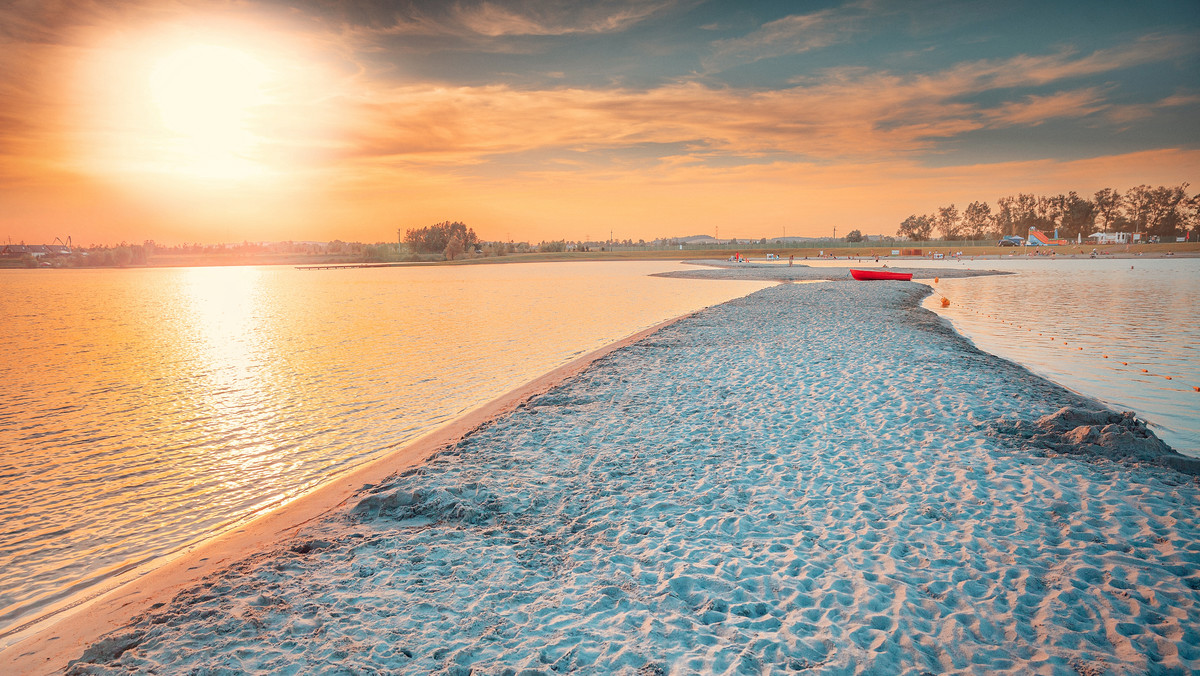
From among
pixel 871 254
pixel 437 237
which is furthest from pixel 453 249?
pixel 871 254

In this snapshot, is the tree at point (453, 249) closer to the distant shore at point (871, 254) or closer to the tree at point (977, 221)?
the distant shore at point (871, 254)

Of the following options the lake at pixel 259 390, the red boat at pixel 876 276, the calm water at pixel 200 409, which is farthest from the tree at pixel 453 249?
the red boat at pixel 876 276

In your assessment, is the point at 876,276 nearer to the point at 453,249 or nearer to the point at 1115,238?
the point at 1115,238

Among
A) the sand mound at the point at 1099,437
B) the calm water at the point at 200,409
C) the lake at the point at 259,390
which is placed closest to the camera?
the calm water at the point at 200,409

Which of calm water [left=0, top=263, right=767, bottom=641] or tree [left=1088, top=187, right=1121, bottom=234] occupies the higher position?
tree [left=1088, top=187, right=1121, bottom=234]

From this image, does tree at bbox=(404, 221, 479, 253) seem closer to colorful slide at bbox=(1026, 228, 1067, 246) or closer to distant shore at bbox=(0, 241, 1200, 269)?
distant shore at bbox=(0, 241, 1200, 269)

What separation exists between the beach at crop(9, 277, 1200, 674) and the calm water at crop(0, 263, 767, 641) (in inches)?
47.8

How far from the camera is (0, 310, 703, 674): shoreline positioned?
14.7ft

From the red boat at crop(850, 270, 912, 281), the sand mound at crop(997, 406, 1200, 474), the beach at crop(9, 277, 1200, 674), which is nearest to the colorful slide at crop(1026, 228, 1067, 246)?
the red boat at crop(850, 270, 912, 281)

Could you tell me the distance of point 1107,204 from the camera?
125750 mm

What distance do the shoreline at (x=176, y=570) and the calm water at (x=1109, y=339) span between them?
1171 cm

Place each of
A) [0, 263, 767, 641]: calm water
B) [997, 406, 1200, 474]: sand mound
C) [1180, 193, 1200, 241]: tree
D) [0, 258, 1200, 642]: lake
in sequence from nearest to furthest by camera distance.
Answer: [0, 263, 767, 641]: calm water → [0, 258, 1200, 642]: lake → [997, 406, 1200, 474]: sand mound → [1180, 193, 1200, 241]: tree

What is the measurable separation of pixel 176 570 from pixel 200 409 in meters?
7.81

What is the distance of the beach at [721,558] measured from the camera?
4059 millimetres
